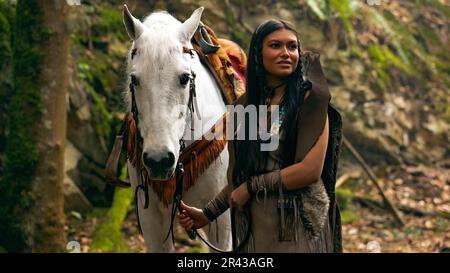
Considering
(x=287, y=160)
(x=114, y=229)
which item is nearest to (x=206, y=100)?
(x=287, y=160)

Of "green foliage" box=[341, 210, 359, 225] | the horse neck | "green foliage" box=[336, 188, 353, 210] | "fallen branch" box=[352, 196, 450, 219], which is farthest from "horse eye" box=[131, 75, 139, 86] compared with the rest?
"fallen branch" box=[352, 196, 450, 219]

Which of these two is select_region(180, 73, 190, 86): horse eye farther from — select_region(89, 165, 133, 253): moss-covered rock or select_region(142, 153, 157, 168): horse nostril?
select_region(89, 165, 133, 253): moss-covered rock

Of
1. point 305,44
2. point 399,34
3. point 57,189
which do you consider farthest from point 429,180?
point 57,189

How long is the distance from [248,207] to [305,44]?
275 inches

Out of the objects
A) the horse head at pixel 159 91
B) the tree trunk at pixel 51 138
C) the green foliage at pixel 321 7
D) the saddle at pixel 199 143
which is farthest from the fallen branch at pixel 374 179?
the horse head at pixel 159 91

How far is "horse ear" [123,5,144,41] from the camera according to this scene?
3668 mm

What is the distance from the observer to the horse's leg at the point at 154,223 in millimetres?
4328

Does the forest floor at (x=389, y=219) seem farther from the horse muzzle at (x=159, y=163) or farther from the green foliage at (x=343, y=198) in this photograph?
the horse muzzle at (x=159, y=163)

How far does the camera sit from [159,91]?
3.46m

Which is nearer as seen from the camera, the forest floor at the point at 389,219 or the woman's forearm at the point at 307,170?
the woman's forearm at the point at 307,170

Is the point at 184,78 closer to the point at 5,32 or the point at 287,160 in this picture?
the point at 287,160

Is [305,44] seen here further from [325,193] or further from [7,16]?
[325,193]

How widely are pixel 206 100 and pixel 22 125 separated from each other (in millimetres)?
2239

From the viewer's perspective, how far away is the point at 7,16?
6.91 metres
